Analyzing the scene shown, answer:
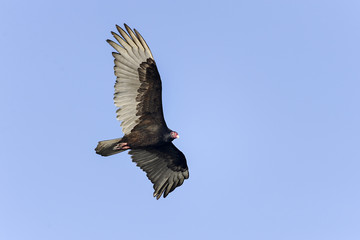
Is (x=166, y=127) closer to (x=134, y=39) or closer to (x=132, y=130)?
(x=132, y=130)

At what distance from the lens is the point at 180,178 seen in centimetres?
1431

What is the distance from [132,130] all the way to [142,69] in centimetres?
144

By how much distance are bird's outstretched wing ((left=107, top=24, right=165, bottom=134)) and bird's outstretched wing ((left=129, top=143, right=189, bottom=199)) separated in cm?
133

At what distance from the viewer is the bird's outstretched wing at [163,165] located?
14117 mm

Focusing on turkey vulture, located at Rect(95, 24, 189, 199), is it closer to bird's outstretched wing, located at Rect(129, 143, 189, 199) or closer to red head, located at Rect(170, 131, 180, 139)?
red head, located at Rect(170, 131, 180, 139)

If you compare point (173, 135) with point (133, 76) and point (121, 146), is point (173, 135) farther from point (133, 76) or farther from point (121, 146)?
point (133, 76)

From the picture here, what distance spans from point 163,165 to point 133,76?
2.57m

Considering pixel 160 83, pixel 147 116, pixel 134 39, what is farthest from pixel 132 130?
pixel 134 39

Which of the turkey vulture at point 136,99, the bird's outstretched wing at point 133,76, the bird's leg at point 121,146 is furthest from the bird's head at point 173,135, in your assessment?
the bird's leg at point 121,146

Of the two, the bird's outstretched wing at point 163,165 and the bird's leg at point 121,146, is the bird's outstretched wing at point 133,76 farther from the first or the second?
the bird's outstretched wing at point 163,165

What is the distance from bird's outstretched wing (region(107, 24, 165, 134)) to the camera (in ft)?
42.3

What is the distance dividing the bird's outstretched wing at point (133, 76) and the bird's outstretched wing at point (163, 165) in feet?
4.37

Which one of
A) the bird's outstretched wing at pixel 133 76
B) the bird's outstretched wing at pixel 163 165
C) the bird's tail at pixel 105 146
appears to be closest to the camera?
the bird's outstretched wing at pixel 133 76

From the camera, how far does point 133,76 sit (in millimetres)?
12969
